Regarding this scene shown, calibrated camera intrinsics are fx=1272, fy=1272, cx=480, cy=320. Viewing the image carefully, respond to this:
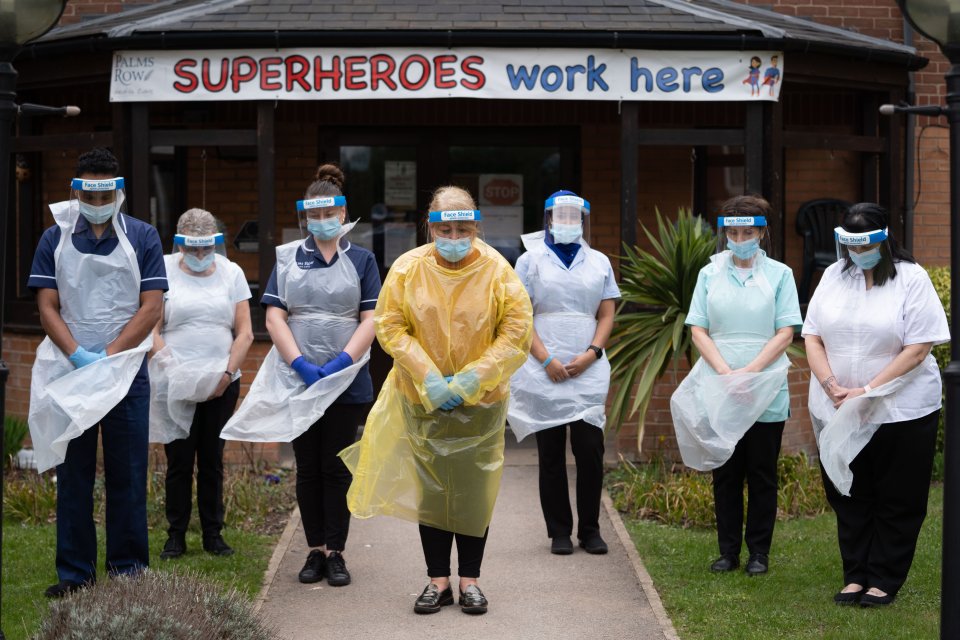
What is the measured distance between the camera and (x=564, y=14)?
9.08 m

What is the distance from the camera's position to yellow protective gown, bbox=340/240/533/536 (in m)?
5.27

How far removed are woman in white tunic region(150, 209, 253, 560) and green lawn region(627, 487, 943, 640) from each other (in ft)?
7.48

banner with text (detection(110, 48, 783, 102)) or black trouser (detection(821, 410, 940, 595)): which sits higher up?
banner with text (detection(110, 48, 783, 102))

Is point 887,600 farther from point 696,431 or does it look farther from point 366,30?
point 366,30

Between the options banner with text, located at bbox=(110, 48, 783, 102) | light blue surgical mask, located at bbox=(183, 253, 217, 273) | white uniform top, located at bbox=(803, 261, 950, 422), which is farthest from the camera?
banner with text, located at bbox=(110, 48, 783, 102)

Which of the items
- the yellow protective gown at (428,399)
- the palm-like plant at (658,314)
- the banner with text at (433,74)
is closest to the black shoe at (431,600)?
the yellow protective gown at (428,399)

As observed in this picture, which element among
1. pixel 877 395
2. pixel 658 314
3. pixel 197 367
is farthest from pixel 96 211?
pixel 658 314

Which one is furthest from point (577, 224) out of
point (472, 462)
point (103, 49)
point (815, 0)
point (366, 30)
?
point (815, 0)

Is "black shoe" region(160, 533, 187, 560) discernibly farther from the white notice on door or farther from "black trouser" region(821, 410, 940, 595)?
the white notice on door

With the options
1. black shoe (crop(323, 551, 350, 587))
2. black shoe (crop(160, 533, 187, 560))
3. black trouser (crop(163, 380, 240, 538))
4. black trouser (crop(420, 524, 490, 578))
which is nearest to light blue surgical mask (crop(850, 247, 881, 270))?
black trouser (crop(420, 524, 490, 578))

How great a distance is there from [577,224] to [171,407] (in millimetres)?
2253

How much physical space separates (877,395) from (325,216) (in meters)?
2.58

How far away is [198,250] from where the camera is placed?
21.1 feet

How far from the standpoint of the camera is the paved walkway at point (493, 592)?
210 inches
